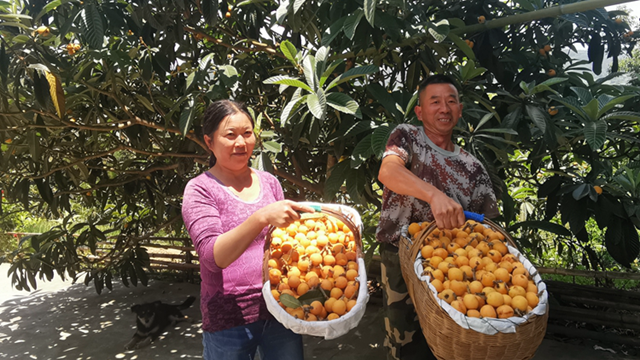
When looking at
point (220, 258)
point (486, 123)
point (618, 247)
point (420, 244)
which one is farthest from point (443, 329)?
point (618, 247)

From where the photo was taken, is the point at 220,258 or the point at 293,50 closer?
the point at 220,258

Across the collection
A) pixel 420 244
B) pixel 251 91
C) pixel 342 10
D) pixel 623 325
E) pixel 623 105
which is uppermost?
Result: pixel 342 10

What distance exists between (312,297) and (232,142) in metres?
0.46

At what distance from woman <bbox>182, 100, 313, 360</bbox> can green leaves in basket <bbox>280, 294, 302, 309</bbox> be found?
0.16m

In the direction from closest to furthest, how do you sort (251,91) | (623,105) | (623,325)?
(623,105) → (251,91) → (623,325)

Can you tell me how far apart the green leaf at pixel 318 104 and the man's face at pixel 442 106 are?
0.34 metres

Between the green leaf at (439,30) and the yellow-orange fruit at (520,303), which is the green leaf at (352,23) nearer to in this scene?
the green leaf at (439,30)

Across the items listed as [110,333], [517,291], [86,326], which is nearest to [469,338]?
[517,291]

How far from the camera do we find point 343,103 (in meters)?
1.58

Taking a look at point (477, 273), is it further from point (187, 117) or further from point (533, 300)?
point (187, 117)

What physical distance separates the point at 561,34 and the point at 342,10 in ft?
4.01

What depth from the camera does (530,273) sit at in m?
1.22

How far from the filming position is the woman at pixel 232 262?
3.89 ft

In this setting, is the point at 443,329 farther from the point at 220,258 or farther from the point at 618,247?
the point at 618,247
